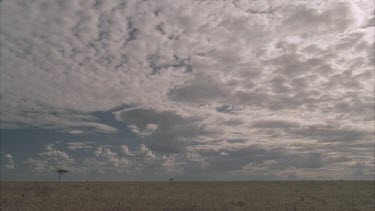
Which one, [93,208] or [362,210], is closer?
[93,208]

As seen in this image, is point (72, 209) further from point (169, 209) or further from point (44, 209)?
point (169, 209)

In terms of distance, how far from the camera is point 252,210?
856 inches

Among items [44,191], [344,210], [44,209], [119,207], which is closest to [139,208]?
[119,207]

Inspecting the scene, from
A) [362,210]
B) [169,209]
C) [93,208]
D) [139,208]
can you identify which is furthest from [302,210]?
[93,208]

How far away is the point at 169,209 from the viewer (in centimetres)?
2131

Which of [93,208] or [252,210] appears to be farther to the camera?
[252,210]

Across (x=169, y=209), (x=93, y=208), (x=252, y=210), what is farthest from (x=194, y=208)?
(x=93, y=208)

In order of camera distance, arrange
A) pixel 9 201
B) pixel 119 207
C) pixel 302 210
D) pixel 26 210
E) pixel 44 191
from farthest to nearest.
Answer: pixel 44 191 → pixel 9 201 → pixel 302 210 → pixel 119 207 → pixel 26 210

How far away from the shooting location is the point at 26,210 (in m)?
19.2

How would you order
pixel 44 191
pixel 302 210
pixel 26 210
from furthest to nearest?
pixel 44 191 → pixel 302 210 → pixel 26 210

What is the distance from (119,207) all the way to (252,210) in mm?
9025

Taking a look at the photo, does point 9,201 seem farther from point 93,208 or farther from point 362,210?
point 362,210

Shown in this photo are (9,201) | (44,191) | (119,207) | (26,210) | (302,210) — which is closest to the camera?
(26,210)

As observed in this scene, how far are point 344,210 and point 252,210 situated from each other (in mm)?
6696
